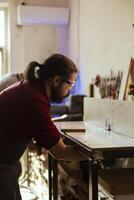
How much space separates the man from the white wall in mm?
1301

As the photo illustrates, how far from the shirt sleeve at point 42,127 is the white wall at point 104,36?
56.7 inches

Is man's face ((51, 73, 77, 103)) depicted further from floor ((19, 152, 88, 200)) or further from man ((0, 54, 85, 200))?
floor ((19, 152, 88, 200))

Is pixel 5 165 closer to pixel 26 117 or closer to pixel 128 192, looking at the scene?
pixel 26 117

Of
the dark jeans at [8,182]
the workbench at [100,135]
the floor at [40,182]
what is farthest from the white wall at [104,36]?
the dark jeans at [8,182]

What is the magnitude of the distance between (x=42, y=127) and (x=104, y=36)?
6.70 feet

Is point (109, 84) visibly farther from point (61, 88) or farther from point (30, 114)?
point (30, 114)

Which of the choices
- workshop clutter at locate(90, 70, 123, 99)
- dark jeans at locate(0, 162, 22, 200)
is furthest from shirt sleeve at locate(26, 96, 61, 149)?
workshop clutter at locate(90, 70, 123, 99)

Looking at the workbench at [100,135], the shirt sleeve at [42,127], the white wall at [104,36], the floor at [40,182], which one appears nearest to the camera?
→ the shirt sleeve at [42,127]

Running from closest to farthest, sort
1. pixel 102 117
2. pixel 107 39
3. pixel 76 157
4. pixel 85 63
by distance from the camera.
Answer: pixel 76 157 → pixel 102 117 → pixel 107 39 → pixel 85 63

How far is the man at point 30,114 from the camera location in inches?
65.1

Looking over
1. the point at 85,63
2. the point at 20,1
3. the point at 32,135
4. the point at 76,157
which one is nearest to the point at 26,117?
the point at 32,135

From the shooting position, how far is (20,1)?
181 inches

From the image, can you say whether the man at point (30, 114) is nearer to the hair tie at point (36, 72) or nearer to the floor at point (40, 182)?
the hair tie at point (36, 72)

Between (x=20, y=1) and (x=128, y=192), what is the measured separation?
3.38 metres
